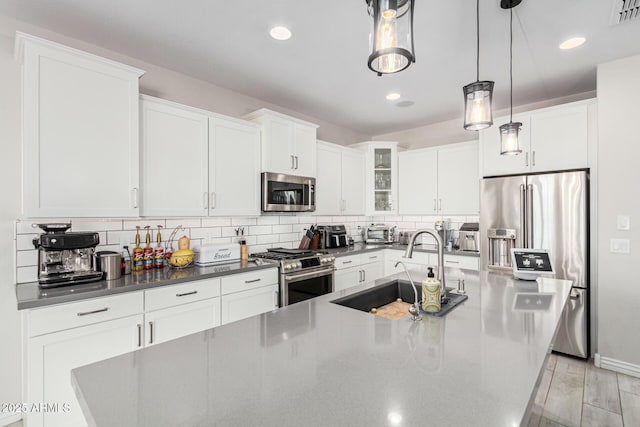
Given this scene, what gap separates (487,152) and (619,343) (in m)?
A: 2.06

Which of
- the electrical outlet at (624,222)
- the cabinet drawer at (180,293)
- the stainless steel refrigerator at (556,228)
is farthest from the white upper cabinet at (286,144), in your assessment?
the electrical outlet at (624,222)

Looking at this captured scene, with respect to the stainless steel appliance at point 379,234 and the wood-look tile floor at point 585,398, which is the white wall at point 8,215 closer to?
the wood-look tile floor at point 585,398

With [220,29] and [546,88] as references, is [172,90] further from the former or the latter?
[546,88]

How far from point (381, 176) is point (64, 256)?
3.69 meters

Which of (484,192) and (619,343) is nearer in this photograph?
(619,343)

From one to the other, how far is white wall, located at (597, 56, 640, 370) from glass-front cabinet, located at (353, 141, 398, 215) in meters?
2.26

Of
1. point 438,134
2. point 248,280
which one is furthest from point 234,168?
point 438,134

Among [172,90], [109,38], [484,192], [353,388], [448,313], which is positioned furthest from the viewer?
[484,192]

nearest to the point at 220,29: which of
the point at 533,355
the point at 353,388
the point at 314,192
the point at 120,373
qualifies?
the point at 314,192

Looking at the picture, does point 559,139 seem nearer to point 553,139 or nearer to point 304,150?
point 553,139

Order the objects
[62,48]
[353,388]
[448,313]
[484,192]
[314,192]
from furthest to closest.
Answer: [314,192]
[484,192]
[62,48]
[448,313]
[353,388]

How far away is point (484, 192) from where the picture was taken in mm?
3420

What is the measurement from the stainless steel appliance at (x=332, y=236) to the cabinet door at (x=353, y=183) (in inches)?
9.6

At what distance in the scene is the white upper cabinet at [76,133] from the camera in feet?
6.22
